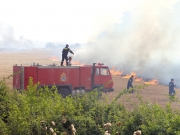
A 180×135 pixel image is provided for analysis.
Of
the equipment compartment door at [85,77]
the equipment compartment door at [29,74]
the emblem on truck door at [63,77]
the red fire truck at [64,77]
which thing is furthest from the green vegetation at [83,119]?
the equipment compartment door at [85,77]

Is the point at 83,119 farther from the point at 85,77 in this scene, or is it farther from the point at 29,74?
the point at 85,77

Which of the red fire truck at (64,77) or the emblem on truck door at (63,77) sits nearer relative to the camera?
the red fire truck at (64,77)

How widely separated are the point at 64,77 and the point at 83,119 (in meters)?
13.1

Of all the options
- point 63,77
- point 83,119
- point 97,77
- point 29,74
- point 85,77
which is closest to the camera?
point 83,119

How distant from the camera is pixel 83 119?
19.2 ft

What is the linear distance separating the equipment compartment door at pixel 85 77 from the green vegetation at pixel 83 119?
41.8ft

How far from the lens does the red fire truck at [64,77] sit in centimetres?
1817

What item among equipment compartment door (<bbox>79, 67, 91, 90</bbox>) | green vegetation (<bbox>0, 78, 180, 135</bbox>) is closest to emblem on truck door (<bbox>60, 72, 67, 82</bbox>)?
equipment compartment door (<bbox>79, 67, 91, 90</bbox>)

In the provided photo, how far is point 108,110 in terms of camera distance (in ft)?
21.4

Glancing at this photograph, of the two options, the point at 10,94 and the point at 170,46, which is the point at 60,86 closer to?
the point at 10,94

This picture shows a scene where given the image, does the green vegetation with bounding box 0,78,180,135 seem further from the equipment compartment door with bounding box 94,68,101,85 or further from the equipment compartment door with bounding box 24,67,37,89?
the equipment compartment door with bounding box 94,68,101,85

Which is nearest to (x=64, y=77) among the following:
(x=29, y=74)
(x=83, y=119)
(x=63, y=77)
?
(x=63, y=77)

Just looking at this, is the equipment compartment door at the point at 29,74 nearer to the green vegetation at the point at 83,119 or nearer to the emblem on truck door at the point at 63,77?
the emblem on truck door at the point at 63,77

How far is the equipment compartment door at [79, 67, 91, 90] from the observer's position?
1950 centimetres
